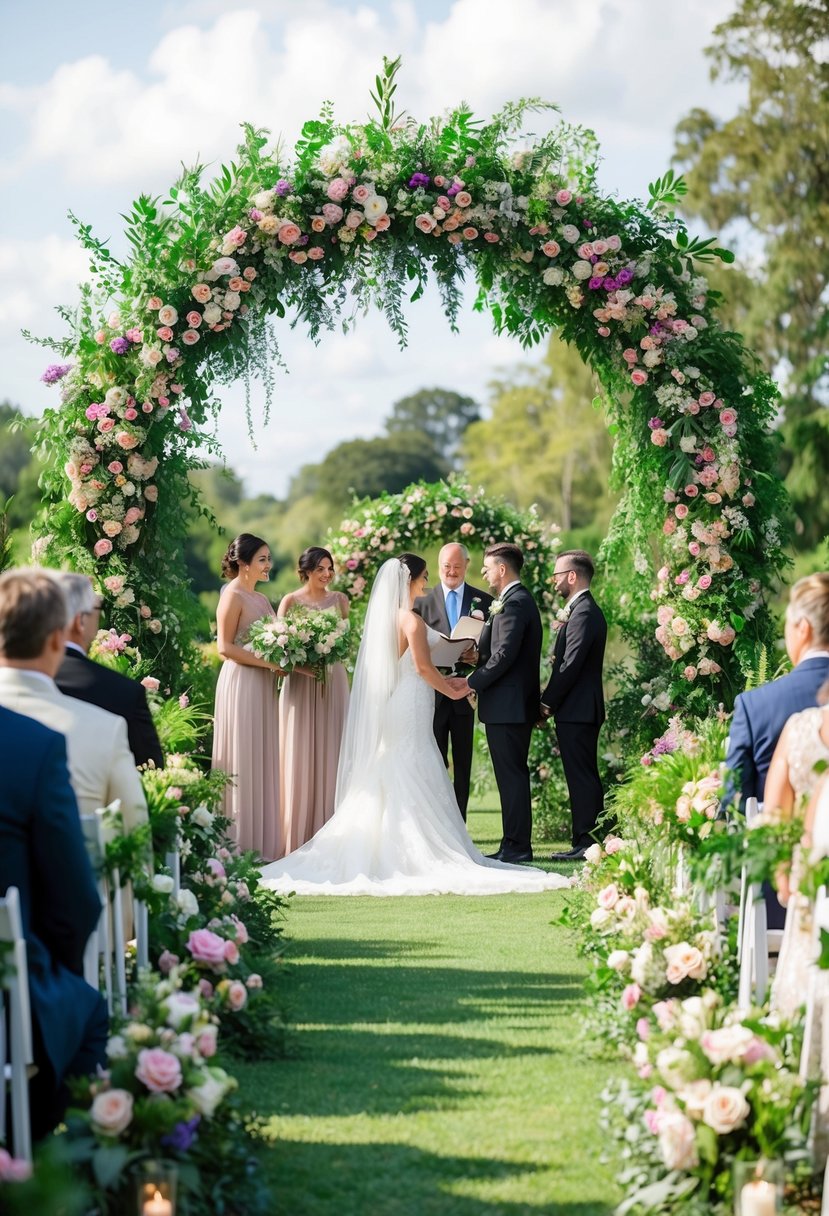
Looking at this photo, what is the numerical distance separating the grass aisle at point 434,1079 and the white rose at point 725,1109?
42 cm

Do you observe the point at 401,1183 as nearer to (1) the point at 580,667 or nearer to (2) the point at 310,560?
(1) the point at 580,667

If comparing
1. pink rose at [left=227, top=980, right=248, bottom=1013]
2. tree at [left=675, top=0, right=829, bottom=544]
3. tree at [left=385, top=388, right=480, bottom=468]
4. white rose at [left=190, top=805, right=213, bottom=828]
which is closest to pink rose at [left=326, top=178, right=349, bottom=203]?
white rose at [left=190, top=805, right=213, bottom=828]

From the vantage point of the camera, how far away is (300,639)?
1014cm

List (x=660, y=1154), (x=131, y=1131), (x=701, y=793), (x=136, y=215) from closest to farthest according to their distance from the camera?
(x=131, y=1131) → (x=660, y=1154) → (x=701, y=793) → (x=136, y=215)

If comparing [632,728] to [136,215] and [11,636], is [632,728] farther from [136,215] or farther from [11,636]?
[11,636]

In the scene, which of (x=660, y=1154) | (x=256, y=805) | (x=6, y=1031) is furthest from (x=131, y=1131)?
(x=256, y=805)

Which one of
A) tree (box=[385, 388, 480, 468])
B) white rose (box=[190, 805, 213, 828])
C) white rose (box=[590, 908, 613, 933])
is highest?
tree (box=[385, 388, 480, 468])

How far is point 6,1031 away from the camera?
357cm

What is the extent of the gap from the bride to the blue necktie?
195cm

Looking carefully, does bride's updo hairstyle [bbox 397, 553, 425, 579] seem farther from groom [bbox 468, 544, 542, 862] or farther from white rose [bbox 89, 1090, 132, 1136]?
white rose [bbox 89, 1090, 132, 1136]

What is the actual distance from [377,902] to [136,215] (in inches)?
173

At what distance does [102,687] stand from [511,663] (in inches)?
210

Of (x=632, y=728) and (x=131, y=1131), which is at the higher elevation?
(x=632, y=728)

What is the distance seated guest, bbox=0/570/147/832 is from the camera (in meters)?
3.78
